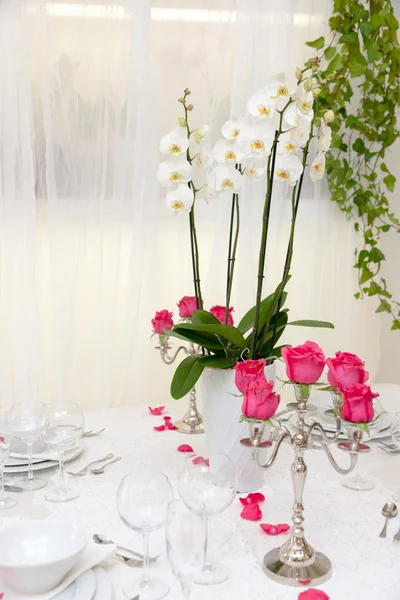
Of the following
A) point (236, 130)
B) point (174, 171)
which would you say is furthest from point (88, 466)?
point (236, 130)

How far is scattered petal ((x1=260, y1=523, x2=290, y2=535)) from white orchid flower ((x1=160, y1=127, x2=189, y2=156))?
710mm

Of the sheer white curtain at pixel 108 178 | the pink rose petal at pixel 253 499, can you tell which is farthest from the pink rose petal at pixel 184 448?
the sheer white curtain at pixel 108 178

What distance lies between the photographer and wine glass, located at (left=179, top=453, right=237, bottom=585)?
1041 millimetres

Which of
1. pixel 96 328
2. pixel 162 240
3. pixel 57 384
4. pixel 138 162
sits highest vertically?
pixel 138 162

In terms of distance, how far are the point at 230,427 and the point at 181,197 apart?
0.46 meters

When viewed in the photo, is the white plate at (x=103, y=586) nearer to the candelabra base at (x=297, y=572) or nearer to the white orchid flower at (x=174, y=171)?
the candelabra base at (x=297, y=572)

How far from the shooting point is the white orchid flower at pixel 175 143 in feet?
4.44

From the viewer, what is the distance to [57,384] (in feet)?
8.74

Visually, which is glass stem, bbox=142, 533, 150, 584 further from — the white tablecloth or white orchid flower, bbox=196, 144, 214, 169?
white orchid flower, bbox=196, 144, 214, 169

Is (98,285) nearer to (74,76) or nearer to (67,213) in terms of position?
(67,213)

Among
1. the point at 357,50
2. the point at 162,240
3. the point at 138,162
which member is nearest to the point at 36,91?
the point at 138,162

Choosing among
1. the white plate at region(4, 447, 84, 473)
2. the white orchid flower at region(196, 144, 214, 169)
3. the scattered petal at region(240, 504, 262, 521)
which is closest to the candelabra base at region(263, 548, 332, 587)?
the scattered petal at region(240, 504, 262, 521)

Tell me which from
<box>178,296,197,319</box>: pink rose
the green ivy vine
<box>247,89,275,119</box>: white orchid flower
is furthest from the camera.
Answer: the green ivy vine

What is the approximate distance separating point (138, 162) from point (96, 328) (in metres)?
0.66
